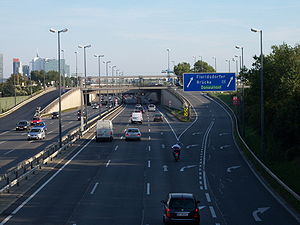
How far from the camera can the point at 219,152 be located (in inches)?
1797

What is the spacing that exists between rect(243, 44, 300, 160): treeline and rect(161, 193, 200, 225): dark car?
24059 mm

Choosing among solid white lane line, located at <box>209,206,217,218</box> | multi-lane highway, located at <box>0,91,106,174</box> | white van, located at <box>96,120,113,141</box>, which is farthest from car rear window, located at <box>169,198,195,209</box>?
white van, located at <box>96,120,113,141</box>

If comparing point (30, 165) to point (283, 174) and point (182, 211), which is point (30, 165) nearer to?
point (283, 174)

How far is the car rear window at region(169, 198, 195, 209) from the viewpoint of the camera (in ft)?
60.2

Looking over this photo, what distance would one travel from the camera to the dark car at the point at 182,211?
18.1m

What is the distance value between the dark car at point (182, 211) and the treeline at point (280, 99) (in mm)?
24059

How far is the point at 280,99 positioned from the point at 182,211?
30.9 m

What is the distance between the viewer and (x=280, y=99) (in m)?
46.9

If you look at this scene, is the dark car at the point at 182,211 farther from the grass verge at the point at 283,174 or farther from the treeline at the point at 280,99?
the treeline at the point at 280,99

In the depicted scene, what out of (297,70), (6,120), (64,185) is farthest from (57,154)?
(6,120)

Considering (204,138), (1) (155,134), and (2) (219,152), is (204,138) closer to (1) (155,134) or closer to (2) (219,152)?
(1) (155,134)

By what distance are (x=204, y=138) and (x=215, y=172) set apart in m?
24.4

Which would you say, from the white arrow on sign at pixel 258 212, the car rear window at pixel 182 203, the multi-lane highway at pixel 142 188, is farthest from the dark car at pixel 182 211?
the white arrow on sign at pixel 258 212

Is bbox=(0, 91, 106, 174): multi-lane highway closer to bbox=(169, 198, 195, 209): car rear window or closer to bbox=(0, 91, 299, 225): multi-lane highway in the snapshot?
bbox=(0, 91, 299, 225): multi-lane highway
